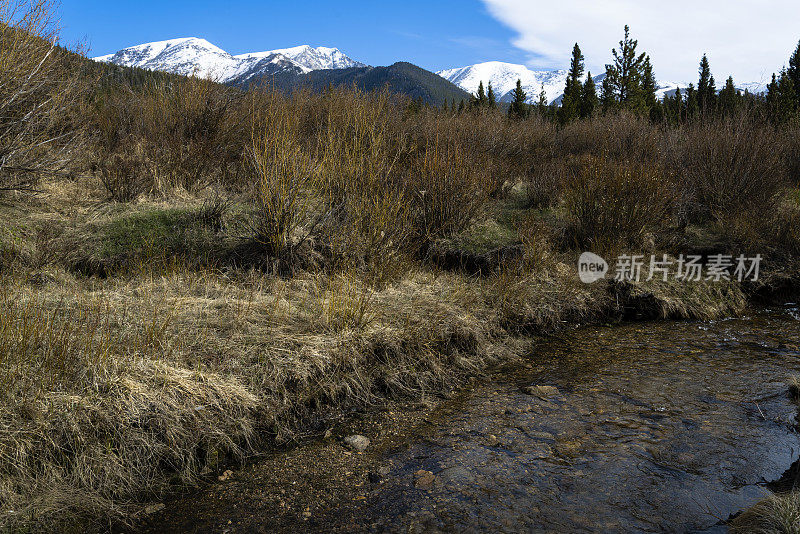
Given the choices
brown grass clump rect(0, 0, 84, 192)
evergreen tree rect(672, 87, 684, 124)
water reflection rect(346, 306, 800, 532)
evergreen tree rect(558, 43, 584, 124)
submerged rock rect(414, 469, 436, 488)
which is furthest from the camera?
evergreen tree rect(558, 43, 584, 124)

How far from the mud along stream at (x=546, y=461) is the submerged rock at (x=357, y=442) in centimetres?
8

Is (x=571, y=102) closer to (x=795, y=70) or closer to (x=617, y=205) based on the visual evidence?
(x=795, y=70)

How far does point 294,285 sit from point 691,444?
14.4 feet

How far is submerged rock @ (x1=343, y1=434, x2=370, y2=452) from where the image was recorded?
12.7ft

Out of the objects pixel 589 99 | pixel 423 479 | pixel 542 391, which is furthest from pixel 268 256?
pixel 589 99

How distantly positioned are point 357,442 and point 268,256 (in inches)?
129

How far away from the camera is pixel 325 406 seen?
4.38 metres

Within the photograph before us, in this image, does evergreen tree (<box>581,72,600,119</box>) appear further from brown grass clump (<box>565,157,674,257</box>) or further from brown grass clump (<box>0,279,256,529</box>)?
brown grass clump (<box>0,279,256,529</box>)

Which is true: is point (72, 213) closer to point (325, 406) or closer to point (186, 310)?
point (186, 310)

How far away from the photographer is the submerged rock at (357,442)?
386 centimetres

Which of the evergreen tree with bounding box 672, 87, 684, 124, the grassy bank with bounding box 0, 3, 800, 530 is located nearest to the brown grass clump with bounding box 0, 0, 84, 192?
the grassy bank with bounding box 0, 3, 800, 530

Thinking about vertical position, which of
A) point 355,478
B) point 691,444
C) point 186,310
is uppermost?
point 186,310

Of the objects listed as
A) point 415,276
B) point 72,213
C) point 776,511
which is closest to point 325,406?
point 415,276

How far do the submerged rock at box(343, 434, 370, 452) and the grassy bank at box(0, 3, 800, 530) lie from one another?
39 centimetres
